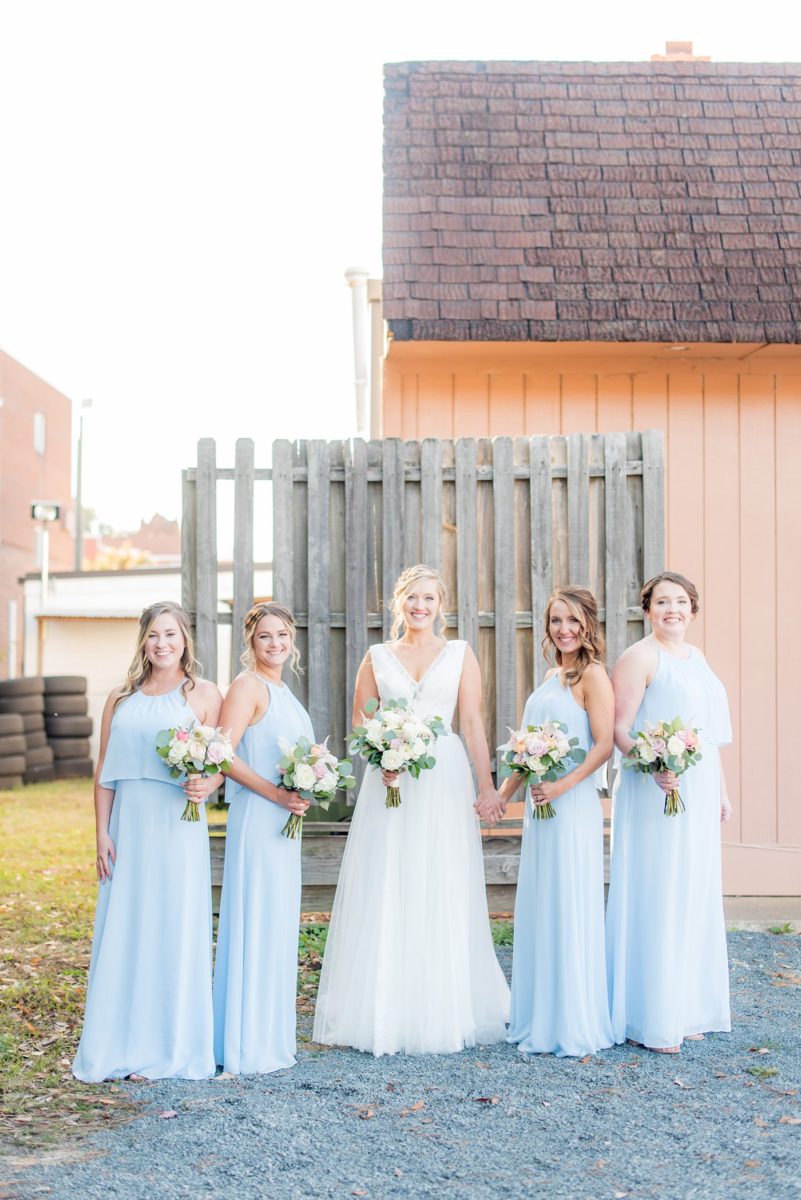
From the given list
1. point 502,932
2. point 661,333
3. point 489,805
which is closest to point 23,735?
point 502,932

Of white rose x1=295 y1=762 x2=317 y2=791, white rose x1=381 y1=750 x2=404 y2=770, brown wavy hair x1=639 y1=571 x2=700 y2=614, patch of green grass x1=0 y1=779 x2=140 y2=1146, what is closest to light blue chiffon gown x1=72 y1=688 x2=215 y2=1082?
patch of green grass x1=0 y1=779 x2=140 y2=1146

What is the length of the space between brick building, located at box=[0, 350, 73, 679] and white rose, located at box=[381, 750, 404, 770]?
2429cm

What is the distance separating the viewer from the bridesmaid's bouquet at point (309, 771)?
5.34 metres

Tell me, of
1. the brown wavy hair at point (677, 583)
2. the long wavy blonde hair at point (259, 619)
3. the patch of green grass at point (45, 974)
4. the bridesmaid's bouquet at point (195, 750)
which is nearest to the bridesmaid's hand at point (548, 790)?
the brown wavy hair at point (677, 583)

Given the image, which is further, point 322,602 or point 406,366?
point 406,366

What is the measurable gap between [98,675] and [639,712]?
1677 cm

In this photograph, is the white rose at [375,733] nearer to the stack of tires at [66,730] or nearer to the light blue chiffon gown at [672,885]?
the light blue chiffon gown at [672,885]

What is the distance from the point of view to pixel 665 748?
5535 millimetres

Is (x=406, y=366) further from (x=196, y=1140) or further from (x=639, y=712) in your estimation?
(x=196, y=1140)

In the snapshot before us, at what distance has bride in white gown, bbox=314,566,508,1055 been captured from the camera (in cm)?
563

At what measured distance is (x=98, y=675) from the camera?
21.5 m

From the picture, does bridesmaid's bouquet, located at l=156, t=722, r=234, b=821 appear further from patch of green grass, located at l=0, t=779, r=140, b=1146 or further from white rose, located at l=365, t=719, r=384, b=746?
patch of green grass, located at l=0, t=779, r=140, b=1146

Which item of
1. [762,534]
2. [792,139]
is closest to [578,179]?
[792,139]

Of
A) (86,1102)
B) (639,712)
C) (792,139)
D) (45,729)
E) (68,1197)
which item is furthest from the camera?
(45,729)
